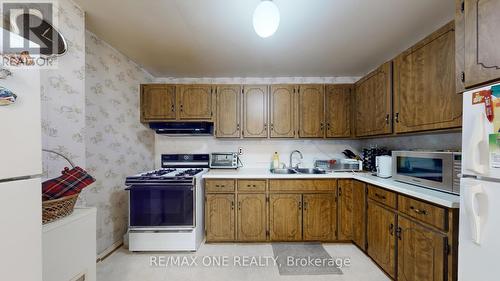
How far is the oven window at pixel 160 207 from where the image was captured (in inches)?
93.5

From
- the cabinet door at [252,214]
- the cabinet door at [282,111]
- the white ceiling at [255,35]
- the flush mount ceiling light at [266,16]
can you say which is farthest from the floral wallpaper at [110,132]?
the cabinet door at [282,111]

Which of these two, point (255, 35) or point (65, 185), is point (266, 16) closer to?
point (255, 35)

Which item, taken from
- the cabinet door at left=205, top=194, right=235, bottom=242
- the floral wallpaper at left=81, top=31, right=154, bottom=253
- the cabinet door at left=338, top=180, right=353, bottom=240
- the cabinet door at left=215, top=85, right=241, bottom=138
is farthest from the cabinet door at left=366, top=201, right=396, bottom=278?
the floral wallpaper at left=81, top=31, right=154, bottom=253

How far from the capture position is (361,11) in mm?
1708

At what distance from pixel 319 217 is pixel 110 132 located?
2616mm

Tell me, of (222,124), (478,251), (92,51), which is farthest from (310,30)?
(92,51)

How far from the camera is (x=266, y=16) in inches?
55.9

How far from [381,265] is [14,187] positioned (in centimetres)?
264

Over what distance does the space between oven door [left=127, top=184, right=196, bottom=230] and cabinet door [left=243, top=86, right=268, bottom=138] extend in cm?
Result: 110

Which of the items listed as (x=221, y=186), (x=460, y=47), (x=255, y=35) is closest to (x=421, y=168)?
(x=460, y=47)

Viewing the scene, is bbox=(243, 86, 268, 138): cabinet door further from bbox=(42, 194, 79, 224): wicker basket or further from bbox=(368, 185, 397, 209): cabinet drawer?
bbox=(42, 194, 79, 224): wicker basket

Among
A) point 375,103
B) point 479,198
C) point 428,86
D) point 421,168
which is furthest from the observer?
point 375,103

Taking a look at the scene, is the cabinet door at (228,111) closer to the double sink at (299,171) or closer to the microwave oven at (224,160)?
the microwave oven at (224,160)

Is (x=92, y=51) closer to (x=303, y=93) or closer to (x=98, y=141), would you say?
(x=98, y=141)
